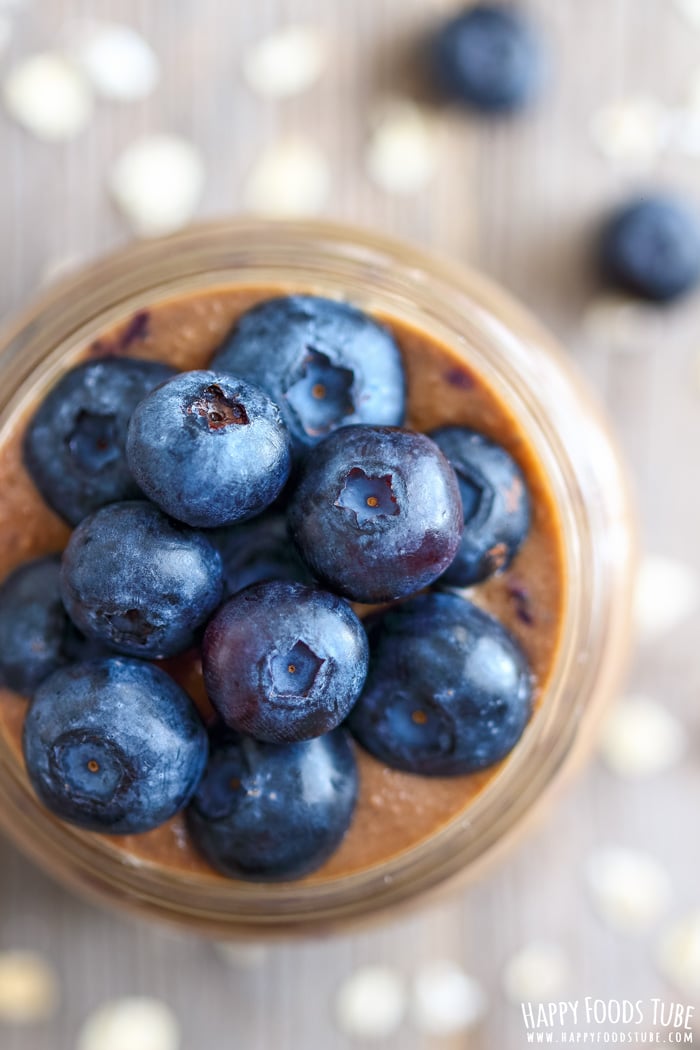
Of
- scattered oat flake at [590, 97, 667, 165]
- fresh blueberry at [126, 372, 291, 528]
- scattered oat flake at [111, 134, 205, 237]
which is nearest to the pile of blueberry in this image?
fresh blueberry at [126, 372, 291, 528]

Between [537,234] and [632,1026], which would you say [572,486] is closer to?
[537,234]

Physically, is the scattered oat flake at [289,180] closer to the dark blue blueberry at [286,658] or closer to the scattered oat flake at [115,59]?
the scattered oat flake at [115,59]

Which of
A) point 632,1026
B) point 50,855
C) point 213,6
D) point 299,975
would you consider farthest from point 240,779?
point 213,6

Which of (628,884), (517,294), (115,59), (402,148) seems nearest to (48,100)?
(115,59)

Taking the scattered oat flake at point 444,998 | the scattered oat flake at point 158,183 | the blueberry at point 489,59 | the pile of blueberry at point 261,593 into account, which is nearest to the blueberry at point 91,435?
the pile of blueberry at point 261,593

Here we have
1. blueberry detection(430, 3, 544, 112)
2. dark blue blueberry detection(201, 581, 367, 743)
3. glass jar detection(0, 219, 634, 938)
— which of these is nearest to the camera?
dark blue blueberry detection(201, 581, 367, 743)

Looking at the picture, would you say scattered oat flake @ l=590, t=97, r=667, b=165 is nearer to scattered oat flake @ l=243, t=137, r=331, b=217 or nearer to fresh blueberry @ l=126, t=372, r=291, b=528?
scattered oat flake @ l=243, t=137, r=331, b=217
